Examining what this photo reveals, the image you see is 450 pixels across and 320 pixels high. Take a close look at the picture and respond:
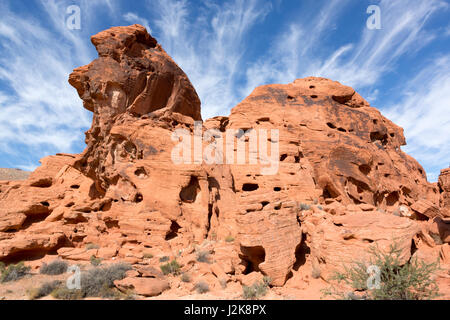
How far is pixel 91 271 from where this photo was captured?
7.51 meters

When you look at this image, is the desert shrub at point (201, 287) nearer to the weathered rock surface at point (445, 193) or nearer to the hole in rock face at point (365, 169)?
the weathered rock surface at point (445, 193)

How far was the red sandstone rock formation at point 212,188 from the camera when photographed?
7789 millimetres

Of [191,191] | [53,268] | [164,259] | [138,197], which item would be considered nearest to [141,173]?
[138,197]

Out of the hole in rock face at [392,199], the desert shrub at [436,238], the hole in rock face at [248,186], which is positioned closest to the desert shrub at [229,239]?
the hole in rock face at [248,186]

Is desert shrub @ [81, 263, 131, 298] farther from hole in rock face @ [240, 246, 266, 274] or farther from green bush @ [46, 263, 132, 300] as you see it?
hole in rock face @ [240, 246, 266, 274]

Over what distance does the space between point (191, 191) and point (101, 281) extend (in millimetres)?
6156

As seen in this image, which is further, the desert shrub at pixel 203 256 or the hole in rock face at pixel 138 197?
the hole in rock face at pixel 138 197

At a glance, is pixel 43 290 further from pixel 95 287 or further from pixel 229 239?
pixel 229 239

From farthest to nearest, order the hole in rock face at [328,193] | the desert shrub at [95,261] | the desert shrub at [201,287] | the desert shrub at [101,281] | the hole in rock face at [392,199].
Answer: the hole in rock face at [392,199], the hole in rock face at [328,193], the desert shrub at [95,261], the desert shrub at [201,287], the desert shrub at [101,281]

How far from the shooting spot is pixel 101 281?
695cm

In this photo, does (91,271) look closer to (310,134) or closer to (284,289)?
(284,289)

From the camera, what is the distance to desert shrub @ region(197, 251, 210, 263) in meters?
9.20

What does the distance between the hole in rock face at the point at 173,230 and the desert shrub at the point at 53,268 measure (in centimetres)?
392

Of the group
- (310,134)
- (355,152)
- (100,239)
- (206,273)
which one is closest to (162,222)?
(100,239)
